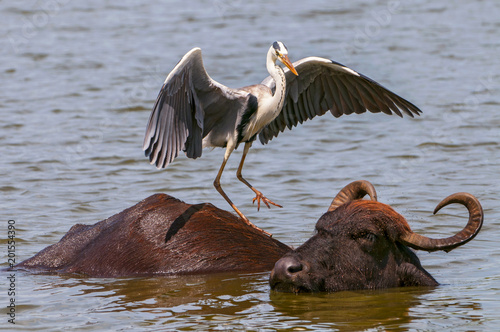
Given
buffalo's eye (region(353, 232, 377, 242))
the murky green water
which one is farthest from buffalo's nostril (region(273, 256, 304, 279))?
buffalo's eye (region(353, 232, 377, 242))

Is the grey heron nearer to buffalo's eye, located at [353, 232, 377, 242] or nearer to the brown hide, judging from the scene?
the brown hide

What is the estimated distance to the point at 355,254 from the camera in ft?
21.4

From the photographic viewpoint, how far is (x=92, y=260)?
285 inches

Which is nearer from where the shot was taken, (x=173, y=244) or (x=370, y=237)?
(x=370, y=237)

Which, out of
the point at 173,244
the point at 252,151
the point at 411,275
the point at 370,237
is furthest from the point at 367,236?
the point at 252,151

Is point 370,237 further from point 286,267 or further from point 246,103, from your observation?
point 246,103

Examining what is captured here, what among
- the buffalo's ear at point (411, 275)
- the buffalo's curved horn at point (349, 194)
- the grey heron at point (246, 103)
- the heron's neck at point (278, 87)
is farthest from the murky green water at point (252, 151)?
the heron's neck at point (278, 87)

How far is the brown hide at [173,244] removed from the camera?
7.08 meters

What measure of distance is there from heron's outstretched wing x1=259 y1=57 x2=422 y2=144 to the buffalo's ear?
2342 millimetres

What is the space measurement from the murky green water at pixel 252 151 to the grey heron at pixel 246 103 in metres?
1.15

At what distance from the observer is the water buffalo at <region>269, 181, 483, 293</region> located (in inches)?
254

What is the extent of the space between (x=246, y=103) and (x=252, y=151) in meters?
4.74

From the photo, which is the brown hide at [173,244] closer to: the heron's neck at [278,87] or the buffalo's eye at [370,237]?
the buffalo's eye at [370,237]

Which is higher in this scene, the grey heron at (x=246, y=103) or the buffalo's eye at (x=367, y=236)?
the grey heron at (x=246, y=103)
